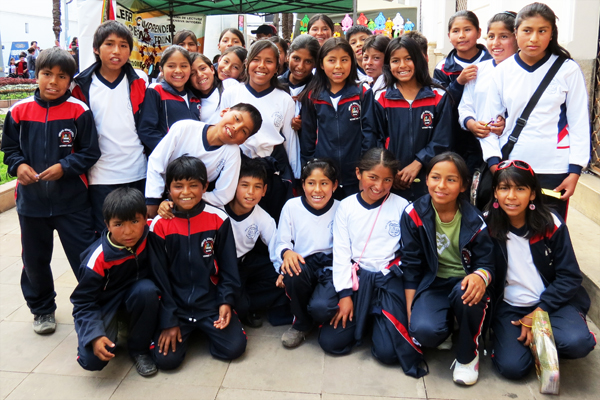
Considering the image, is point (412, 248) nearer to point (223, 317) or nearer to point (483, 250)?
point (483, 250)

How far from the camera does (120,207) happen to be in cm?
260

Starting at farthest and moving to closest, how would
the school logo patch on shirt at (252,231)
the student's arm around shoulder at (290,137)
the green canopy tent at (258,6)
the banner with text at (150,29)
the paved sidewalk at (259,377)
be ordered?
the green canopy tent at (258,6), the banner with text at (150,29), the student's arm around shoulder at (290,137), the school logo patch on shirt at (252,231), the paved sidewalk at (259,377)

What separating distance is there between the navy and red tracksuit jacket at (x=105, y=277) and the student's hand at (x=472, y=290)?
1.59m

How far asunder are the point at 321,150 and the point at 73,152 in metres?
1.56

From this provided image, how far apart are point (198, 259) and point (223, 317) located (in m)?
0.36

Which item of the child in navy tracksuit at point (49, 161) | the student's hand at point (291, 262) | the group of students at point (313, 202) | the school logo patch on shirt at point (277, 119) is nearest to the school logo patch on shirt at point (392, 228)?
the group of students at point (313, 202)

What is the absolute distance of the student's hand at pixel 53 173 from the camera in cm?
282

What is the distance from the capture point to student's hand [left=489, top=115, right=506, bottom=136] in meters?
2.94

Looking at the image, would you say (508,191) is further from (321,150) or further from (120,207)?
(120,207)

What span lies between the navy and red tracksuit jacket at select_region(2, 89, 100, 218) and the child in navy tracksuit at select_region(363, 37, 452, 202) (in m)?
1.77

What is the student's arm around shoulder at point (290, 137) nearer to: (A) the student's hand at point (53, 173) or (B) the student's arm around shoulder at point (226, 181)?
(B) the student's arm around shoulder at point (226, 181)

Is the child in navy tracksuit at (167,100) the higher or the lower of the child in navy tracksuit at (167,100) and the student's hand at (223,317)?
the higher

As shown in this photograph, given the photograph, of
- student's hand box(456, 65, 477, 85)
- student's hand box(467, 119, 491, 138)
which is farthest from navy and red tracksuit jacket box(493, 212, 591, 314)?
student's hand box(456, 65, 477, 85)

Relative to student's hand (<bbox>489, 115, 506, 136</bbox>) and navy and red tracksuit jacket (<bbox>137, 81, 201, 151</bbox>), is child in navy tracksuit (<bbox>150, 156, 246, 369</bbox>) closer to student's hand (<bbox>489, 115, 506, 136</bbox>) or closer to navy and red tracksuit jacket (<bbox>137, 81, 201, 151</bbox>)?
navy and red tracksuit jacket (<bbox>137, 81, 201, 151</bbox>)
